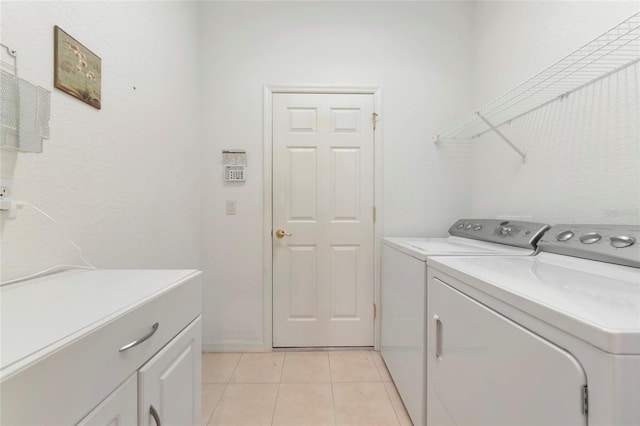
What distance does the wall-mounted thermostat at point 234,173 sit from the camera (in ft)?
6.57

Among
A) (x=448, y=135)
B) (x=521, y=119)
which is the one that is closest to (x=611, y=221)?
(x=521, y=119)

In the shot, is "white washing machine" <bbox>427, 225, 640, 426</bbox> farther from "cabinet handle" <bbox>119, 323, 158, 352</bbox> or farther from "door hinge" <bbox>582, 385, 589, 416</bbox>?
"cabinet handle" <bbox>119, 323, 158, 352</bbox>

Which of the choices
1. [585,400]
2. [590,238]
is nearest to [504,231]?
[590,238]

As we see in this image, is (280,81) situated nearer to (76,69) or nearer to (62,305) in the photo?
(76,69)

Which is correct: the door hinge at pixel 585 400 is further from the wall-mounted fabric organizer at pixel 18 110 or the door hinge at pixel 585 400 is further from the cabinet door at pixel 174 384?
the wall-mounted fabric organizer at pixel 18 110

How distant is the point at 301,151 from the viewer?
2037 mm

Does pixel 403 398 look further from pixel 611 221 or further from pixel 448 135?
pixel 448 135

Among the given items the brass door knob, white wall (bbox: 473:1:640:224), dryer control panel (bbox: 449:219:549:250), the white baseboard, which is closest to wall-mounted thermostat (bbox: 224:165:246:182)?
the brass door knob

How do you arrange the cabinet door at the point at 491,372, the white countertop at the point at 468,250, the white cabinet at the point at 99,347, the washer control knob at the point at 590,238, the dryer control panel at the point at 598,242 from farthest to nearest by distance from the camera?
the white countertop at the point at 468,250 < the washer control knob at the point at 590,238 < the dryer control panel at the point at 598,242 < the cabinet door at the point at 491,372 < the white cabinet at the point at 99,347

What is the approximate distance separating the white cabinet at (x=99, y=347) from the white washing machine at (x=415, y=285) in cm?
98

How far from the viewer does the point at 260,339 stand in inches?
79.1

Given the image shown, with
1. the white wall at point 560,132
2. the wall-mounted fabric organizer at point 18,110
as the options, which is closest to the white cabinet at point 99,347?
the wall-mounted fabric organizer at point 18,110

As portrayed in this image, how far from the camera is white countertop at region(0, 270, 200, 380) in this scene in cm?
41

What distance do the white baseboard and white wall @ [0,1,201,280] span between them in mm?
680
